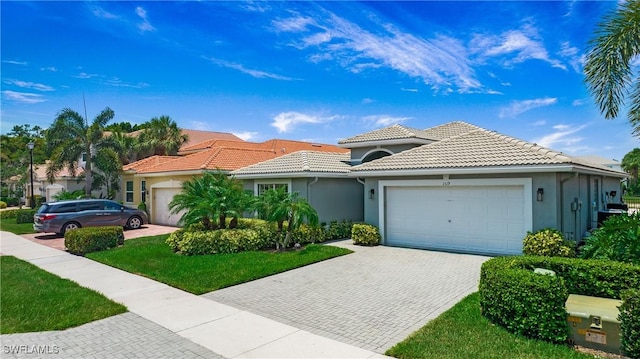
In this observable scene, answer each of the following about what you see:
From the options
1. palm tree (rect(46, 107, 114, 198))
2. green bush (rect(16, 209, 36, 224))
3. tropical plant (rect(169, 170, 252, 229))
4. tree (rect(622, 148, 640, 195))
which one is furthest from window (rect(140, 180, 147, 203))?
tree (rect(622, 148, 640, 195))

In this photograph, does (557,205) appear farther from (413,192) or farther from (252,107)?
(252,107)

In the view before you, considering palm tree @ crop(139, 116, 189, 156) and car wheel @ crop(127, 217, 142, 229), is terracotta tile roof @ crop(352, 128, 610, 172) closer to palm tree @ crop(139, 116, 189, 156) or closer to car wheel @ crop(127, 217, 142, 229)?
car wheel @ crop(127, 217, 142, 229)

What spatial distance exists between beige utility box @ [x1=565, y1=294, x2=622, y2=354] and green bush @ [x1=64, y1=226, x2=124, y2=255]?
1480cm

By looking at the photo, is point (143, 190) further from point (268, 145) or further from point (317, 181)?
point (317, 181)

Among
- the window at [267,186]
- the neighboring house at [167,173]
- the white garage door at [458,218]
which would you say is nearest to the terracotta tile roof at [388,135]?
the white garage door at [458,218]

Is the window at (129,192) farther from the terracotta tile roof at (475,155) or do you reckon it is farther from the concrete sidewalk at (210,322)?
the terracotta tile roof at (475,155)

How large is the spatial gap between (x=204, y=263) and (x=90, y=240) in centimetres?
554

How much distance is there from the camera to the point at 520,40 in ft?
43.9

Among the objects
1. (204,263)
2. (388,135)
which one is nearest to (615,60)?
(388,135)

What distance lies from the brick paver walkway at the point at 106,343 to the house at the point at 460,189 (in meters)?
9.93

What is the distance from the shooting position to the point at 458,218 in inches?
526

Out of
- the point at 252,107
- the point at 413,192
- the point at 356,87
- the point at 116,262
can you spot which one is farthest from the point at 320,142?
the point at 116,262

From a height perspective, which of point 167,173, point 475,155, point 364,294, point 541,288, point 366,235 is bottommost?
point 364,294

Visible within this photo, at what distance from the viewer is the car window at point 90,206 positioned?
19237 millimetres
